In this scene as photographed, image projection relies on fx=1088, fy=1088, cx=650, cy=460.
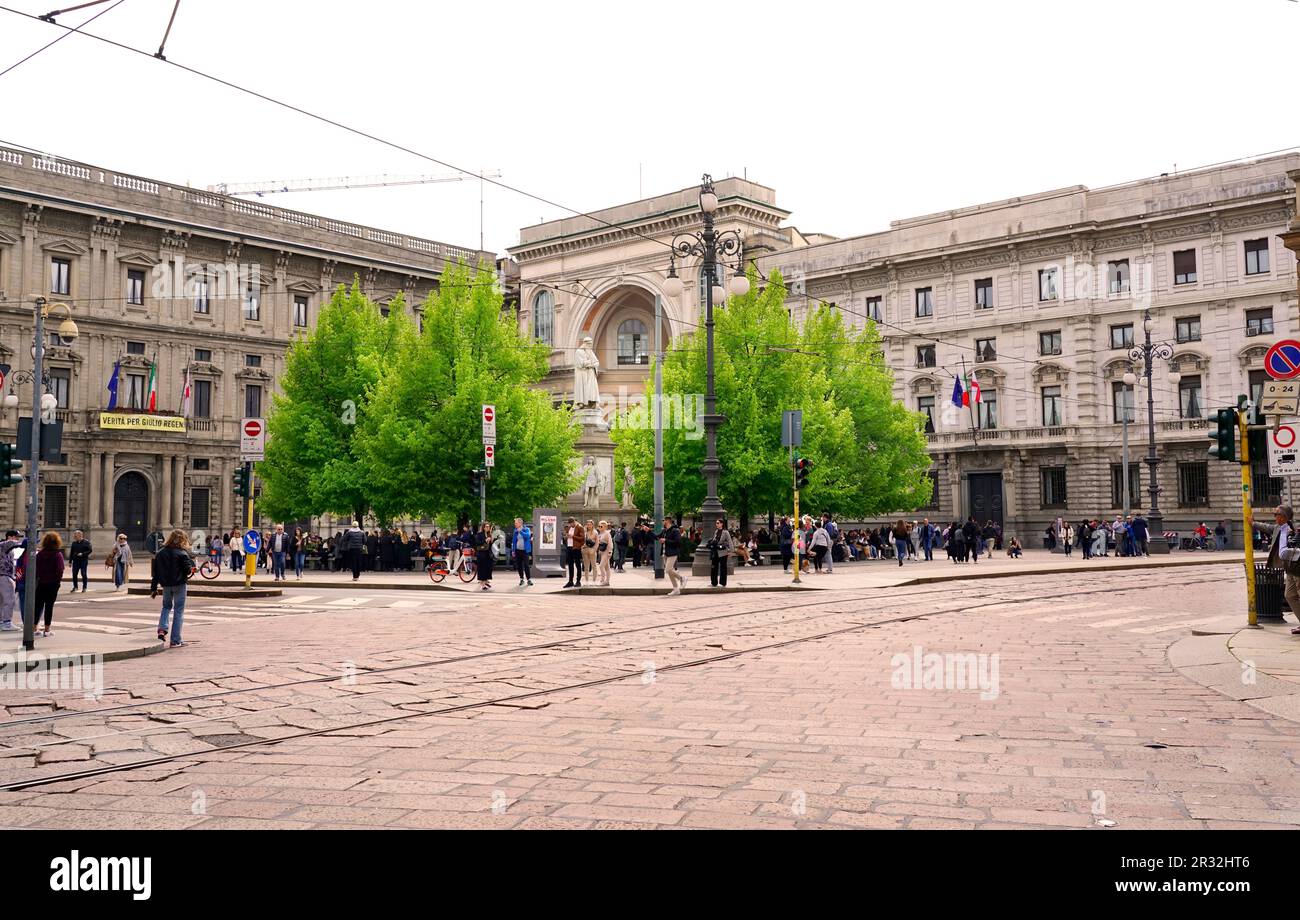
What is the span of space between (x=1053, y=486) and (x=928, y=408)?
736 centimetres

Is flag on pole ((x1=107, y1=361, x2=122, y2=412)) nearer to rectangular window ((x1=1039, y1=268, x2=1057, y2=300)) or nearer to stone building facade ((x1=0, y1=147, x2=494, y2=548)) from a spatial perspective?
stone building facade ((x1=0, y1=147, x2=494, y2=548))

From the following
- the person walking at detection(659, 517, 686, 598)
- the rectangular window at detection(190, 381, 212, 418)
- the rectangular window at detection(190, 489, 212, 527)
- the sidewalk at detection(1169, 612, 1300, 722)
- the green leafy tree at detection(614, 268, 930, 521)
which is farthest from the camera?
the rectangular window at detection(190, 381, 212, 418)

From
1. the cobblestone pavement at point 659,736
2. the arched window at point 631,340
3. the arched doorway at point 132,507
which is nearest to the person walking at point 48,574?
the cobblestone pavement at point 659,736

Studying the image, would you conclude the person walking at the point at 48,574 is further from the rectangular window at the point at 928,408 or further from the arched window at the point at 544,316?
the arched window at the point at 544,316

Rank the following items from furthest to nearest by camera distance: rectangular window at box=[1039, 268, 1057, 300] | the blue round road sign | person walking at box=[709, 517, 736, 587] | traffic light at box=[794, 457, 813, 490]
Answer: rectangular window at box=[1039, 268, 1057, 300] < traffic light at box=[794, 457, 813, 490] < person walking at box=[709, 517, 736, 587] < the blue round road sign

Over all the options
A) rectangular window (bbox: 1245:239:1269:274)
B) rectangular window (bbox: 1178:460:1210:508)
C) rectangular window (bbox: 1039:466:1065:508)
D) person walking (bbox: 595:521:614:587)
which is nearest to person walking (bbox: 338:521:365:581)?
person walking (bbox: 595:521:614:587)

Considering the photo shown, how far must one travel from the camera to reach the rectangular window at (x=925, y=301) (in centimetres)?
5453

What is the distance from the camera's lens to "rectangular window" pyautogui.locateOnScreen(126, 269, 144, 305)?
49.6 meters

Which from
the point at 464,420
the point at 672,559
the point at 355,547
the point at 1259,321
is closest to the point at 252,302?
the point at 464,420

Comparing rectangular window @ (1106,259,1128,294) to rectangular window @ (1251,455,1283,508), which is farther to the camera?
rectangular window @ (1106,259,1128,294)

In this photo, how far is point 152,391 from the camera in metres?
48.0

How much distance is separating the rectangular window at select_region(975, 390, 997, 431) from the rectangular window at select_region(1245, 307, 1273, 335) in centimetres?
1114
